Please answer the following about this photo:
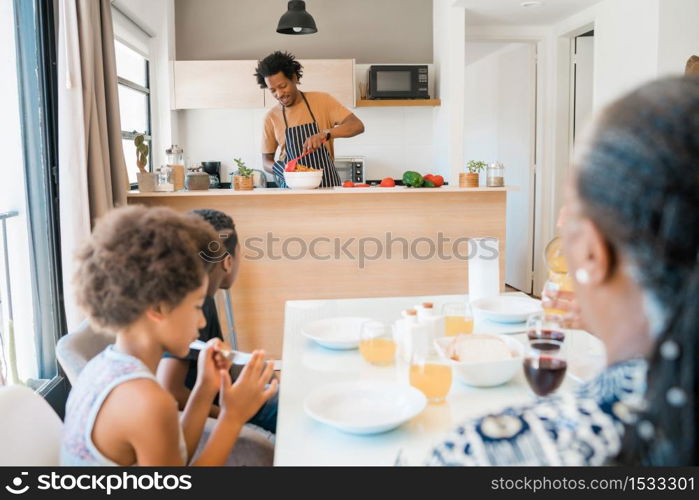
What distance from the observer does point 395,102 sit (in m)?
5.27

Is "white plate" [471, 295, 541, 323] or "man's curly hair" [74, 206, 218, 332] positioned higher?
"man's curly hair" [74, 206, 218, 332]

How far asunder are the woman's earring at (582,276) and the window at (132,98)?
426 cm

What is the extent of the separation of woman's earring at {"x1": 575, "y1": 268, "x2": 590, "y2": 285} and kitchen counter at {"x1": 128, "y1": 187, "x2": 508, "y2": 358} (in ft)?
9.28

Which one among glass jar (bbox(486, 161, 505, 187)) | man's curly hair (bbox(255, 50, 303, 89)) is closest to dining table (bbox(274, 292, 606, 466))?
A: glass jar (bbox(486, 161, 505, 187))

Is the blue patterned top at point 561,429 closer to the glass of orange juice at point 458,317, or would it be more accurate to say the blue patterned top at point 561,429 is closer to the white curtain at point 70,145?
the glass of orange juice at point 458,317

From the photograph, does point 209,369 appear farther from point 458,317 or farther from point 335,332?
point 458,317

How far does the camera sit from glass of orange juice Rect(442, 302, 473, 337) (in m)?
1.63

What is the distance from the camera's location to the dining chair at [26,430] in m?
1.11

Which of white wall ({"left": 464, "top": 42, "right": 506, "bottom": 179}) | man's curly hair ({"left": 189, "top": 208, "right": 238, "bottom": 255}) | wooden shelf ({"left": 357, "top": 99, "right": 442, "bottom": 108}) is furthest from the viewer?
white wall ({"left": 464, "top": 42, "right": 506, "bottom": 179})

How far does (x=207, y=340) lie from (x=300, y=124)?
2.54m

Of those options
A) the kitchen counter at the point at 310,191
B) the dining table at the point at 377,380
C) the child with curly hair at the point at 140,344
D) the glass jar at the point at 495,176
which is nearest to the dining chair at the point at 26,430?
the child with curly hair at the point at 140,344

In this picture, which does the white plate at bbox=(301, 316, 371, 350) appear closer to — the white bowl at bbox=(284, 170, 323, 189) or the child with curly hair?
the child with curly hair

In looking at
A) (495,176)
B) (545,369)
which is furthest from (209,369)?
(495,176)
